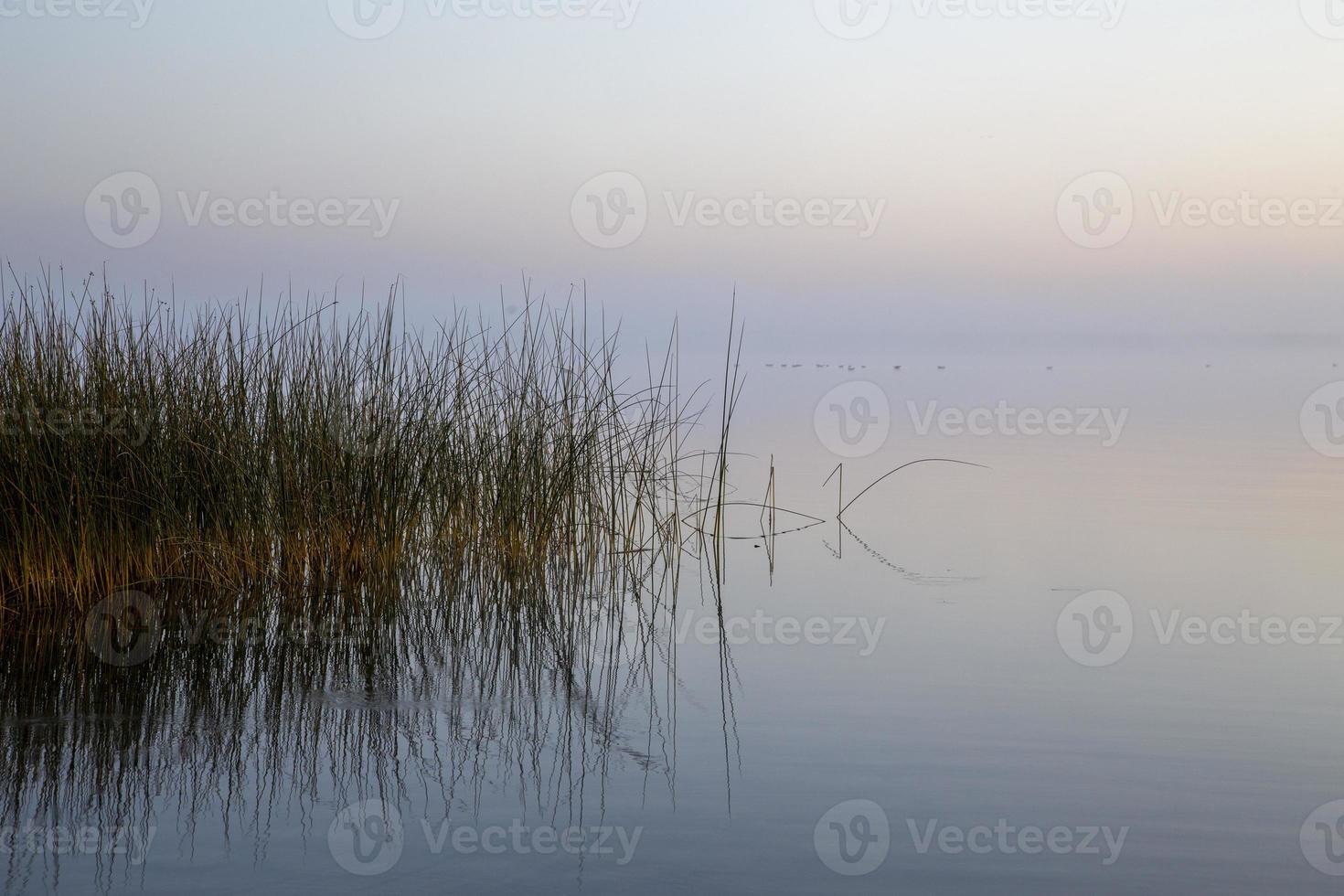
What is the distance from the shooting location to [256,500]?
530 centimetres

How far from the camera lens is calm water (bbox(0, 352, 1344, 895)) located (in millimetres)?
2734

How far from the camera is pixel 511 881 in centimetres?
263

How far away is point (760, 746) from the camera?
360 cm

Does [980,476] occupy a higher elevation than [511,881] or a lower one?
higher

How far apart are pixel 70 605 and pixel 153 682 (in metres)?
1.21

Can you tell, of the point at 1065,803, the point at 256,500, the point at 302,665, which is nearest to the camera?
the point at 1065,803

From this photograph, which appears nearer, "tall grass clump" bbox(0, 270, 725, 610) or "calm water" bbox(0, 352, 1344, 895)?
"calm water" bbox(0, 352, 1344, 895)

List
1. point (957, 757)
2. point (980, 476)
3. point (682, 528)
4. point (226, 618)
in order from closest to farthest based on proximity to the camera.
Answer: point (957, 757) → point (226, 618) → point (682, 528) → point (980, 476)

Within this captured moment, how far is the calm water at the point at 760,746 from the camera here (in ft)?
8.97

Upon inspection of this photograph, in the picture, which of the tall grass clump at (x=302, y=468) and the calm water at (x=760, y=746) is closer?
the calm water at (x=760, y=746)

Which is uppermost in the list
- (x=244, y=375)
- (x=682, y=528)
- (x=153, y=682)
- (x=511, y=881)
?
(x=244, y=375)

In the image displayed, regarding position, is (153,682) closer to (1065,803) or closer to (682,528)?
(1065,803)

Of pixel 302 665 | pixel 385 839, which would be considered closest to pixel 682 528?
pixel 302 665

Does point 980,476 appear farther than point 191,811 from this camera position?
Yes
